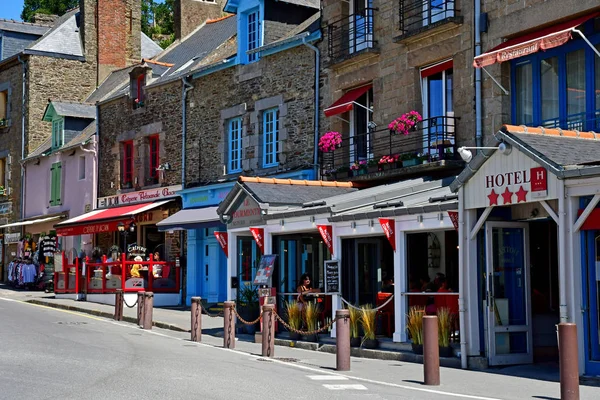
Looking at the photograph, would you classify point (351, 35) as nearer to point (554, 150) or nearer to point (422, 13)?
point (422, 13)

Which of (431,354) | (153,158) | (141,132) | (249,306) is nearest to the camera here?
(431,354)

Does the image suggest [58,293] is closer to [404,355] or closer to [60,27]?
[60,27]

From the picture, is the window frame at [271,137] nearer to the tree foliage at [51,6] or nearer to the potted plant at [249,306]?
the potted plant at [249,306]

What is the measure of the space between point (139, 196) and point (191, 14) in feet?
A: 29.8

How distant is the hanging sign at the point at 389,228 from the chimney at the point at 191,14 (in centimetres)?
2152

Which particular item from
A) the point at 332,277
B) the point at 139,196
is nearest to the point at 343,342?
the point at 332,277

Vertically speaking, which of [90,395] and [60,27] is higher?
[60,27]

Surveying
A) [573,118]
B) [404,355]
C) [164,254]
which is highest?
[573,118]

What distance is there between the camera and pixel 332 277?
17031 millimetres

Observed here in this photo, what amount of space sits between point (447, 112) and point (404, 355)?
5959mm

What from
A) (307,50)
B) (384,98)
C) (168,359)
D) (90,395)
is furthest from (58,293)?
(90,395)

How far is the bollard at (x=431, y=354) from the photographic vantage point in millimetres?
11906

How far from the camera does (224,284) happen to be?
2630cm

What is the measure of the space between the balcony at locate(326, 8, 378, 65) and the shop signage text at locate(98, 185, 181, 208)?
26.5 feet
